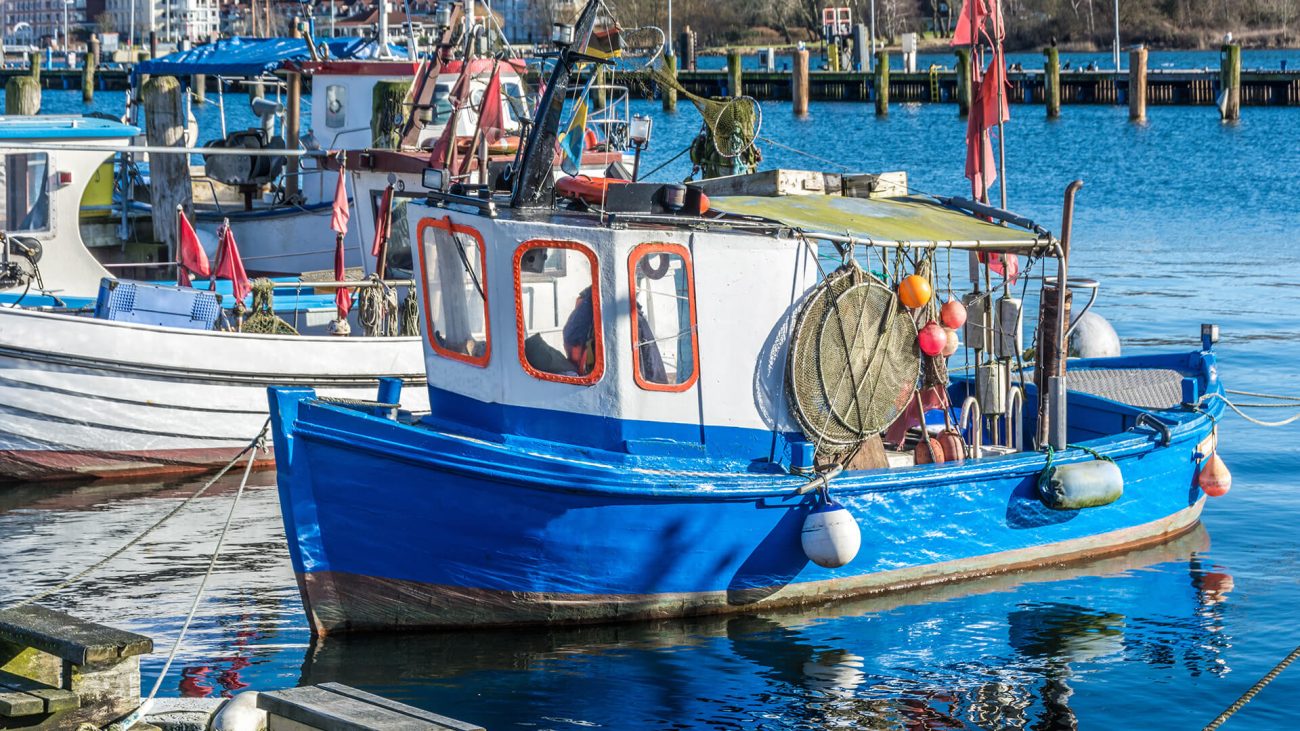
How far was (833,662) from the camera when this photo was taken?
1007 centimetres

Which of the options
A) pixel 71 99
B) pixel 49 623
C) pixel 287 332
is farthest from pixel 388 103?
pixel 71 99

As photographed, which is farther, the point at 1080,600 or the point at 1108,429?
the point at 1108,429

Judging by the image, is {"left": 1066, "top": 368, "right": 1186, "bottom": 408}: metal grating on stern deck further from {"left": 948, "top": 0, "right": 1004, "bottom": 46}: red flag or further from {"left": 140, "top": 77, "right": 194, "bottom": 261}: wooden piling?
{"left": 140, "top": 77, "right": 194, "bottom": 261}: wooden piling

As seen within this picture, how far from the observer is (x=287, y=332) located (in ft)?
50.3

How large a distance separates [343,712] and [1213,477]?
297 inches

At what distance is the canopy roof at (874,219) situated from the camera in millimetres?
10344

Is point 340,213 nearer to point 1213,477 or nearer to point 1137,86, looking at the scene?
point 1213,477

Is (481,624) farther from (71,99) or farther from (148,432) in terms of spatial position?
(71,99)

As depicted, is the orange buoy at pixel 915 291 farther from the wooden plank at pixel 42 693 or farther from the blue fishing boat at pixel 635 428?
the wooden plank at pixel 42 693

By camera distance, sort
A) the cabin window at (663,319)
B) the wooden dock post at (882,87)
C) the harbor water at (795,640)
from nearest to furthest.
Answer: the harbor water at (795,640), the cabin window at (663,319), the wooden dock post at (882,87)

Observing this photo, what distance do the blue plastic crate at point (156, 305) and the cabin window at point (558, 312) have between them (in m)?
5.80

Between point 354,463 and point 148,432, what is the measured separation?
589 cm

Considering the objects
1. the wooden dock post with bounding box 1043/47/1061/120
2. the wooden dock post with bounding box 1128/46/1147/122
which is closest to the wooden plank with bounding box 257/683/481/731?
the wooden dock post with bounding box 1128/46/1147/122

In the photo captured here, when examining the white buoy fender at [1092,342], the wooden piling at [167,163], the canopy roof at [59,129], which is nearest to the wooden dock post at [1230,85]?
the wooden piling at [167,163]
